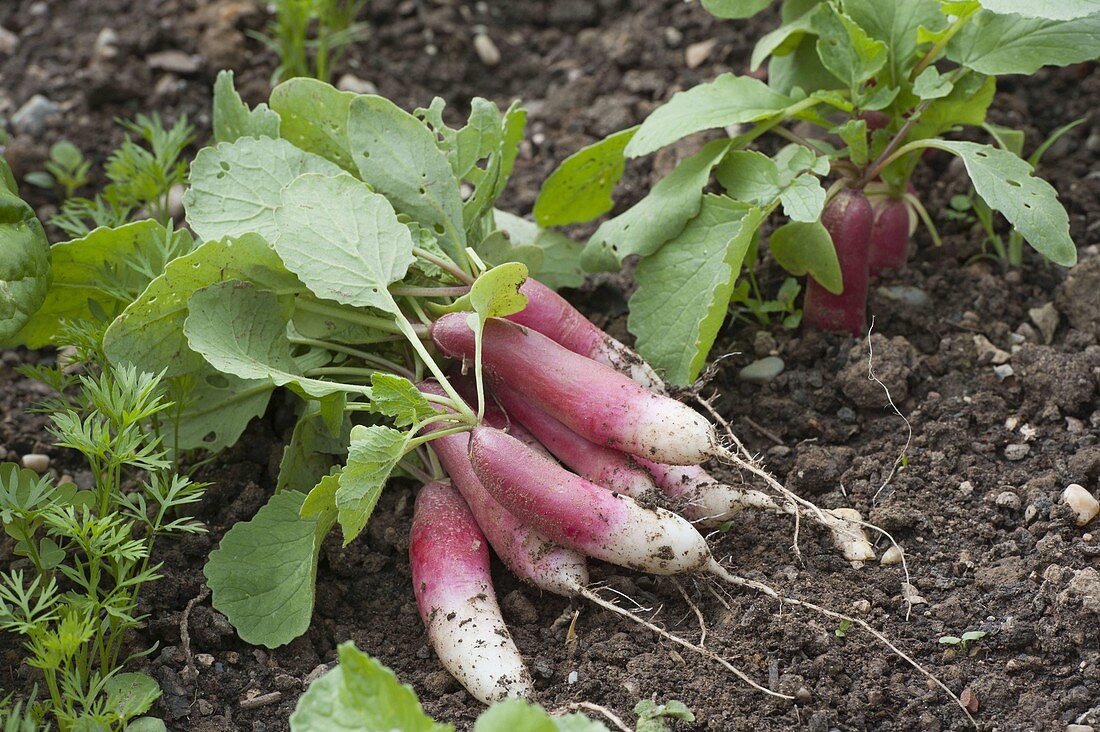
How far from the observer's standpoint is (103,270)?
9.81 ft

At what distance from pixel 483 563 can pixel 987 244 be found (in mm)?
1927

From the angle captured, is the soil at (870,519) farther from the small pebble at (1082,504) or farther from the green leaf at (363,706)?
the green leaf at (363,706)

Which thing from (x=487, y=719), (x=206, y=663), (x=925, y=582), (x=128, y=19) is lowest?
(x=925, y=582)

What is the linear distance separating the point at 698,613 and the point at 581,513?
0.34 m

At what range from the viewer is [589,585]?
2658 millimetres

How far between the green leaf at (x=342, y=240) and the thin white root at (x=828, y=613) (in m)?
0.99

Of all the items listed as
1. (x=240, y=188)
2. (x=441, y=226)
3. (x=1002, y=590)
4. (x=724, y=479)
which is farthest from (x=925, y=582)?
(x=240, y=188)

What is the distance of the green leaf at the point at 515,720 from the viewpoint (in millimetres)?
1887

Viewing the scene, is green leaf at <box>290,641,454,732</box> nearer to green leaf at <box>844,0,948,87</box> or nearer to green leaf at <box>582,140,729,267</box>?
green leaf at <box>582,140,729,267</box>

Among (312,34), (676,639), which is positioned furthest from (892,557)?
(312,34)

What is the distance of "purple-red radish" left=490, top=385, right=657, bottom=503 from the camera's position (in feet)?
9.07

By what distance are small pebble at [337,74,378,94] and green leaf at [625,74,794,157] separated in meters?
1.61

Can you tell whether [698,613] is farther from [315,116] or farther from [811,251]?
[315,116]

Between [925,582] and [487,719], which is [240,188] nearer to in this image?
[487,719]
